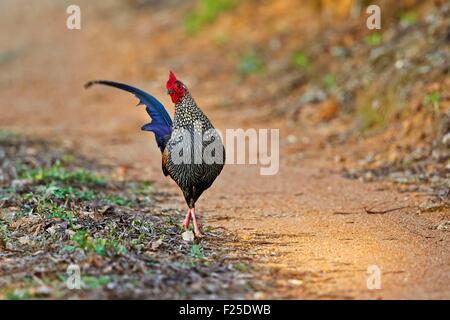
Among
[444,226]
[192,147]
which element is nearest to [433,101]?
[444,226]

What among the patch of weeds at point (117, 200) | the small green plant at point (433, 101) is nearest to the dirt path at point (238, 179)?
the patch of weeds at point (117, 200)

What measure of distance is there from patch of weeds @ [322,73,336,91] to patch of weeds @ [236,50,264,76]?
2.80 metres

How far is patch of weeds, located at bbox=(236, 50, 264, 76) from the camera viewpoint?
51.6 ft

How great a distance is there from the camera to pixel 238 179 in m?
9.37

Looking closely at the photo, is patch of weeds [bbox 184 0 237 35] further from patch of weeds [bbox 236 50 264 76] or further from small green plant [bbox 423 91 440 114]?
small green plant [bbox 423 91 440 114]

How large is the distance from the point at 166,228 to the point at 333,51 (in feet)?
26.3

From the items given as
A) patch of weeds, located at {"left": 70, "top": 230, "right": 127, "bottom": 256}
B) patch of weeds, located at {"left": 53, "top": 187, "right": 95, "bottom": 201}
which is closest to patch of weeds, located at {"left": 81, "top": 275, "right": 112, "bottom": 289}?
patch of weeds, located at {"left": 70, "top": 230, "right": 127, "bottom": 256}

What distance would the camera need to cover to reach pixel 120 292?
476cm

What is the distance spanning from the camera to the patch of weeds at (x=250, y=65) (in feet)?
51.6

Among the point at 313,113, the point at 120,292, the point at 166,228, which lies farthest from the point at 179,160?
the point at 313,113

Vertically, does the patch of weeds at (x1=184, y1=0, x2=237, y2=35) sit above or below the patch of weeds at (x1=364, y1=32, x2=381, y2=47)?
above

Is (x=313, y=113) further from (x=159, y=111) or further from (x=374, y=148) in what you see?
(x=159, y=111)

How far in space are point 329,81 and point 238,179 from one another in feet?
13.6

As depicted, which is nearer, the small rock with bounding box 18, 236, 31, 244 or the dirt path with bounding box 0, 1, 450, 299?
the dirt path with bounding box 0, 1, 450, 299
